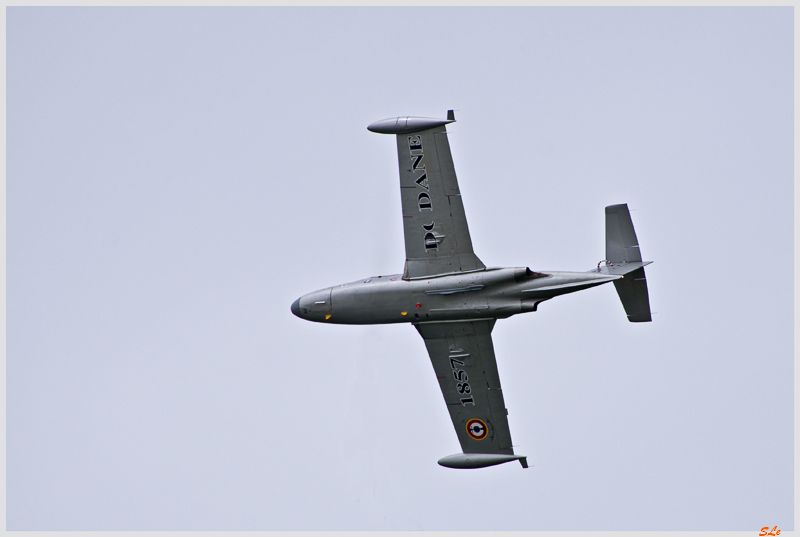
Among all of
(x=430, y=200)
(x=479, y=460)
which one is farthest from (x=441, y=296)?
(x=479, y=460)

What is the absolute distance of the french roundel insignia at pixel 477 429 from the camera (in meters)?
38.9

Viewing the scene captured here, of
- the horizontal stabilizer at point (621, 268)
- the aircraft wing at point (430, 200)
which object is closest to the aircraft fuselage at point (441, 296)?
the horizontal stabilizer at point (621, 268)

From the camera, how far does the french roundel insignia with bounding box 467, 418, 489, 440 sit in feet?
128

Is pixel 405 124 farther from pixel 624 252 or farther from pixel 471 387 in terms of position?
pixel 471 387

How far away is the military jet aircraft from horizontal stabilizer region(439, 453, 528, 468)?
275 centimetres

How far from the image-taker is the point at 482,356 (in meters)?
38.0

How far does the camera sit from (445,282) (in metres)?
36.2

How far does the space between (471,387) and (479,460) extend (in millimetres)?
2736

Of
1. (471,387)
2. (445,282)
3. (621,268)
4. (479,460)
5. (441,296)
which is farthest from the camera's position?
(479,460)

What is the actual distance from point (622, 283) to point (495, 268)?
438 centimetres

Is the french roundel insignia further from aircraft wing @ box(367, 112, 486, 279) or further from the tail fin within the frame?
the tail fin

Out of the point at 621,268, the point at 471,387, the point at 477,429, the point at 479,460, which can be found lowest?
the point at 479,460

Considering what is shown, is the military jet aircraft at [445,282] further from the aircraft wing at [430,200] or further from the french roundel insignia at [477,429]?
the french roundel insignia at [477,429]

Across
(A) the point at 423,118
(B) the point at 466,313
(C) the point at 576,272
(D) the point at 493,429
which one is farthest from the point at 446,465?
(A) the point at 423,118
